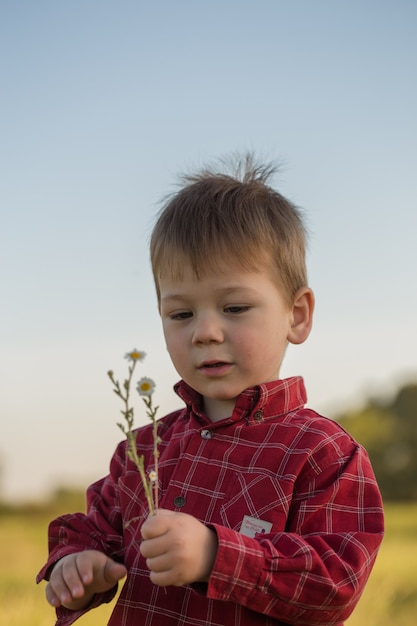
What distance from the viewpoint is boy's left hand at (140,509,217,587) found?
2.01 metres

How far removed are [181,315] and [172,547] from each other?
2.98ft

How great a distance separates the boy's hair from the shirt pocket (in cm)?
69

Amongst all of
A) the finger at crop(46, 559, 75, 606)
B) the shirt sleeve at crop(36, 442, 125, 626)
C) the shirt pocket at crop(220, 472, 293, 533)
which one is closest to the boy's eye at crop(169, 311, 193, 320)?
the shirt pocket at crop(220, 472, 293, 533)

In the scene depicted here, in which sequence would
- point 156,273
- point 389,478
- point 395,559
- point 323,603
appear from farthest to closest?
point 389,478 < point 395,559 < point 156,273 < point 323,603

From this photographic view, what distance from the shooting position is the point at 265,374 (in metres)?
2.69

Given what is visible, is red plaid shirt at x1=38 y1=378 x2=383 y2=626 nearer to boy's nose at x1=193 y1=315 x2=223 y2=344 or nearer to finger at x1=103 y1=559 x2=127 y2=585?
finger at x1=103 y1=559 x2=127 y2=585

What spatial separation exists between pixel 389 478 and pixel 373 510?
26.9ft

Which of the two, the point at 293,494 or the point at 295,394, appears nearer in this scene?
the point at 293,494

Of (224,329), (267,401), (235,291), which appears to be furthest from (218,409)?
(235,291)

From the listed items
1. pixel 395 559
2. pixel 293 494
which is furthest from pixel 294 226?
pixel 395 559

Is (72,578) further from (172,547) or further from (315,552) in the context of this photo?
(315,552)

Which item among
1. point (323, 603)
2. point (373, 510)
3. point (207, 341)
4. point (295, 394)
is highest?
point (207, 341)

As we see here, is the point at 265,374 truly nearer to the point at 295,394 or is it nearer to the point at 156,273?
the point at 295,394

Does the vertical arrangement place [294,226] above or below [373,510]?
above
